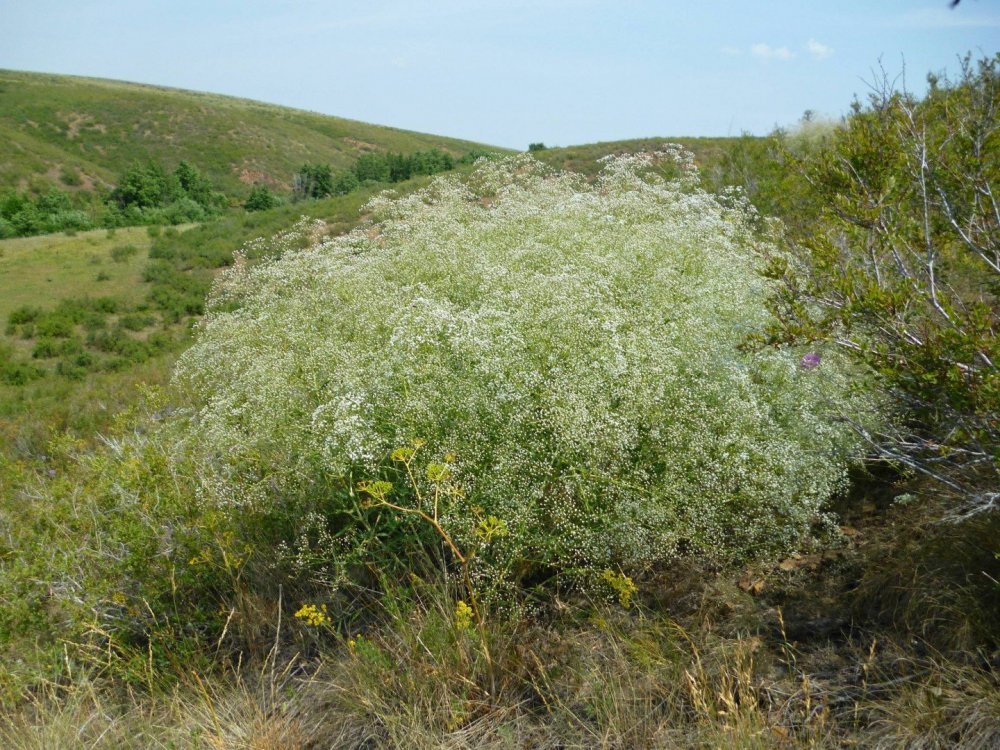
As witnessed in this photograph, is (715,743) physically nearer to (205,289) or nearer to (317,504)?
(317,504)

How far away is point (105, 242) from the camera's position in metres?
21.0

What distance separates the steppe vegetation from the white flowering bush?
0.07ft

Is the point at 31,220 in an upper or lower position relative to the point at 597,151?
lower

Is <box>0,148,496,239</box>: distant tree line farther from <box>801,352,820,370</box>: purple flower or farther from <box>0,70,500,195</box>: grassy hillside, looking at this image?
<box>801,352,820,370</box>: purple flower

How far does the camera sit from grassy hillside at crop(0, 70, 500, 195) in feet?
184

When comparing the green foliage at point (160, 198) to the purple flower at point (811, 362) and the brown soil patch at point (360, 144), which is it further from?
the brown soil patch at point (360, 144)

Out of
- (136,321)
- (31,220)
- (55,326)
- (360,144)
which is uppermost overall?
(360,144)

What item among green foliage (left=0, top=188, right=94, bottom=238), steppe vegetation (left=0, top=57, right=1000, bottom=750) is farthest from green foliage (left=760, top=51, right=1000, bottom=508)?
green foliage (left=0, top=188, right=94, bottom=238)

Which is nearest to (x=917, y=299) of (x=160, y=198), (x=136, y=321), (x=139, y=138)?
(x=136, y=321)

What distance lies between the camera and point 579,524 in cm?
306

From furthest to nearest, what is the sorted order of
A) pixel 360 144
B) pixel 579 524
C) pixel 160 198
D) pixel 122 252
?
pixel 360 144 → pixel 160 198 → pixel 122 252 → pixel 579 524

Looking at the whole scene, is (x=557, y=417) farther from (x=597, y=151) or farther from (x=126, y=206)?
(x=126, y=206)

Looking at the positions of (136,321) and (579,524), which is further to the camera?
(136,321)

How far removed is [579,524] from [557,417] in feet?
1.52
